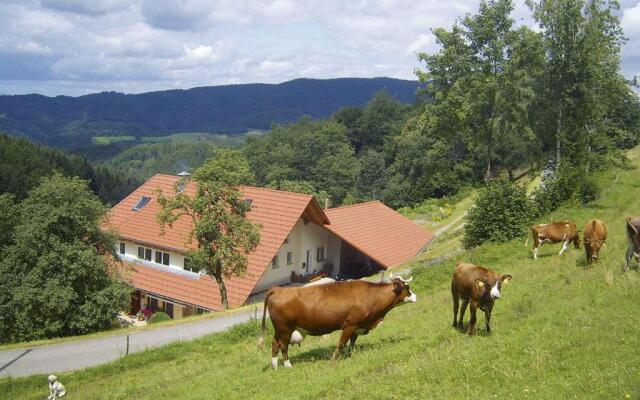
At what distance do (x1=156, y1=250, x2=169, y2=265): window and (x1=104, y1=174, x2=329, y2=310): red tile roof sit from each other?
76 cm

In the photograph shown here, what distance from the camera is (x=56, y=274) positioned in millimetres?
28828

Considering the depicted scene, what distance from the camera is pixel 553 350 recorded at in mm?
9992

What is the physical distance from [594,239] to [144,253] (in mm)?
34060

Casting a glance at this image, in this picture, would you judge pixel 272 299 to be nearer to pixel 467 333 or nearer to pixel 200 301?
pixel 467 333

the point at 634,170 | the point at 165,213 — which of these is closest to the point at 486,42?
the point at 634,170

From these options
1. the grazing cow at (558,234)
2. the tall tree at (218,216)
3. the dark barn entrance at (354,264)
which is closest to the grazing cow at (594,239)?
the grazing cow at (558,234)

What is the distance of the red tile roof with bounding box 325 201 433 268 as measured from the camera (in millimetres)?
44094

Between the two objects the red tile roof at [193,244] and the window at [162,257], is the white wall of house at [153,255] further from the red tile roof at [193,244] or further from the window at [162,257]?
the red tile roof at [193,244]

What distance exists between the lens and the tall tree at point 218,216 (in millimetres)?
29203

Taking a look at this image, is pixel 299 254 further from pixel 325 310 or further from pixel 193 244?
pixel 325 310

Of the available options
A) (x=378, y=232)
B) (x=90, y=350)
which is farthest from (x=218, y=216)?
(x=378, y=232)

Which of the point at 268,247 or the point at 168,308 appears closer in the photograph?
the point at 268,247

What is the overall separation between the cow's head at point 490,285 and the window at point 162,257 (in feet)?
107

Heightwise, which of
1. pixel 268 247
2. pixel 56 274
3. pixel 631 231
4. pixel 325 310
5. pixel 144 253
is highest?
pixel 631 231
